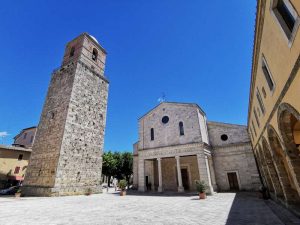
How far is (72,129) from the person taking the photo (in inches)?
680

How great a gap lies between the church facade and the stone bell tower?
6.31m

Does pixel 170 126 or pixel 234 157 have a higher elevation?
pixel 170 126

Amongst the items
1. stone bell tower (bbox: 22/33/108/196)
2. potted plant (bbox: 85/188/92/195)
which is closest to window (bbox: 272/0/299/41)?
stone bell tower (bbox: 22/33/108/196)

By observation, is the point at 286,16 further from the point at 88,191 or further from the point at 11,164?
the point at 11,164

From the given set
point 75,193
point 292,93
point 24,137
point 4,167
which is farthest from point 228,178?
point 24,137

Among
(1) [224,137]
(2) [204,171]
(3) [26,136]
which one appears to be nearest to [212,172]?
(2) [204,171]

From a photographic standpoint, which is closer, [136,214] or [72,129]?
[136,214]

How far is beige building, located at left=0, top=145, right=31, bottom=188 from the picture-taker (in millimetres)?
22469

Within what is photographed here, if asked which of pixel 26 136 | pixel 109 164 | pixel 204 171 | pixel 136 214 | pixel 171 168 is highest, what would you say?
pixel 26 136

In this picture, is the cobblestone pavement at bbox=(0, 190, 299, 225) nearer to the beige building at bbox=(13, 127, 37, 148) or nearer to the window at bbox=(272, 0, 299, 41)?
the window at bbox=(272, 0, 299, 41)

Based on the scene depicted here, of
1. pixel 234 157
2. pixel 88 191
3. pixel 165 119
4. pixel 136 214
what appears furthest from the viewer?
pixel 165 119

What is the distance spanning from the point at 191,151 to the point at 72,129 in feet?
42.0

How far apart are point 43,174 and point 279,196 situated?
60.6 ft

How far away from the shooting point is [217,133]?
22297 mm
